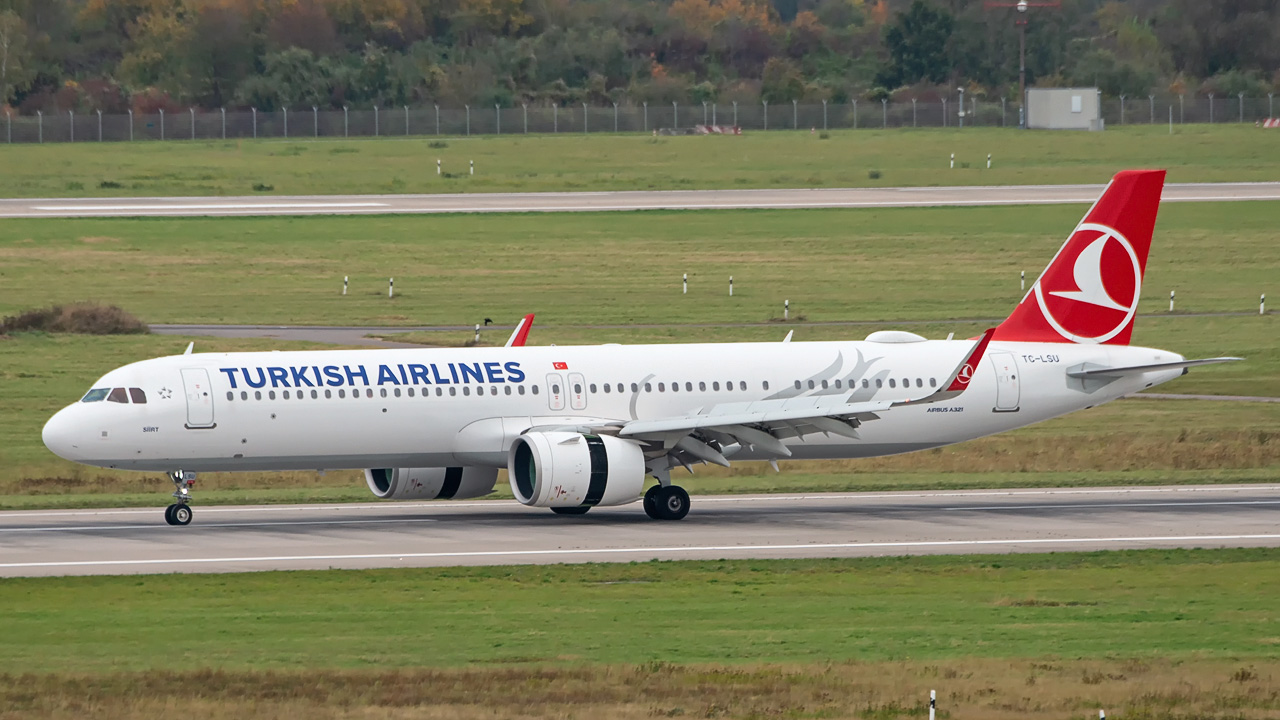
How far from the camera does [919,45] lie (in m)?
158

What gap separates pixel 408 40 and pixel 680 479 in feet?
385

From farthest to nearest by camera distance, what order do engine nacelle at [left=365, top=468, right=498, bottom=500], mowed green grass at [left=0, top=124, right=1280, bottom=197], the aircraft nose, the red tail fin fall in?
mowed green grass at [left=0, top=124, right=1280, bottom=197] → the red tail fin → engine nacelle at [left=365, top=468, right=498, bottom=500] → the aircraft nose

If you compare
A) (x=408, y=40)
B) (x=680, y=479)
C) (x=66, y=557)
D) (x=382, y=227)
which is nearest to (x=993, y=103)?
(x=408, y=40)

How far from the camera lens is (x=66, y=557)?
114 ft

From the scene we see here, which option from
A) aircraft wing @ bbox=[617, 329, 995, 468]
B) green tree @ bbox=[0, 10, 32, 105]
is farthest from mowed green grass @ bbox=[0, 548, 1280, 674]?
green tree @ bbox=[0, 10, 32, 105]

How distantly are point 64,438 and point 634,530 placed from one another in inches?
461

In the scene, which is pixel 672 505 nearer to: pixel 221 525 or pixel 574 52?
pixel 221 525

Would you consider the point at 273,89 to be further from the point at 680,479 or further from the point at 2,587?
the point at 2,587

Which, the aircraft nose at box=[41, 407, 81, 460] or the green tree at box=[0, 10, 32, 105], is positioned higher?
the green tree at box=[0, 10, 32, 105]

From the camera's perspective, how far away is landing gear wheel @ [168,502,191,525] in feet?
130

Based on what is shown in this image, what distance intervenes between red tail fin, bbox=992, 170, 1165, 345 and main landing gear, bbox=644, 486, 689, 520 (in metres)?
9.52

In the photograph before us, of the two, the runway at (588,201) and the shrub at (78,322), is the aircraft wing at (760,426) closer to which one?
the shrub at (78,322)

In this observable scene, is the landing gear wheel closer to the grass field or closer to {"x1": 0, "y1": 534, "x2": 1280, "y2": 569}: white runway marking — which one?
{"x1": 0, "y1": 534, "x2": 1280, "y2": 569}: white runway marking

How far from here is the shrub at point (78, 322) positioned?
69.8 metres
